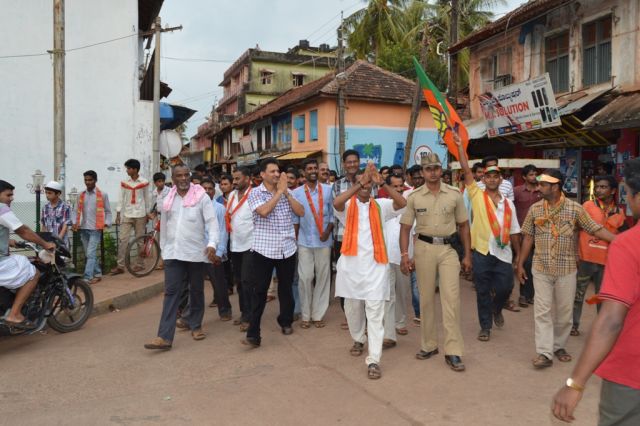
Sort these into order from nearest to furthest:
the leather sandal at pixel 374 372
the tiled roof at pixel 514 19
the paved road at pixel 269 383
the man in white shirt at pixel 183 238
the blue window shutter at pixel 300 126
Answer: the paved road at pixel 269 383, the leather sandal at pixel 374 372, the man in white shirt at pixel 183 238, the tiled roof at pixel 514 19, the blue window shutter at pixel 300 126

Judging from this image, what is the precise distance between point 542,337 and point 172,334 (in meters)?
3.68

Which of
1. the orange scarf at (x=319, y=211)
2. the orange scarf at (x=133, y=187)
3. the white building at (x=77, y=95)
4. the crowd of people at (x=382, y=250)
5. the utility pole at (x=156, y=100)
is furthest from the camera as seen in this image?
the utility pole at (x=156, y=100)

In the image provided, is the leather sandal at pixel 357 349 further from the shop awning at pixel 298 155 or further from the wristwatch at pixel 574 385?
the shop awning at pixel 298 155

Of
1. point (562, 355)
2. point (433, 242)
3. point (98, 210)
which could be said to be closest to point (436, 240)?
point (433, 242)

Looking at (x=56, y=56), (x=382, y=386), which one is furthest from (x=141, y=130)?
(x=382, y=386)

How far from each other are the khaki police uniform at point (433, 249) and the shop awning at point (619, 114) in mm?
6450

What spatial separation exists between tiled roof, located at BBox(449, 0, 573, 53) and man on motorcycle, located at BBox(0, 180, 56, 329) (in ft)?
40.3

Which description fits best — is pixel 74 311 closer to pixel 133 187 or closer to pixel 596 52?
pixel 133 187

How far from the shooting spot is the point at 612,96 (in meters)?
12.0

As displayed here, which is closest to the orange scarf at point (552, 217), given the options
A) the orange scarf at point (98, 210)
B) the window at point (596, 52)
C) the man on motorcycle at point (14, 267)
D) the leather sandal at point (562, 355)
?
the leather sandal at point (562, 355)

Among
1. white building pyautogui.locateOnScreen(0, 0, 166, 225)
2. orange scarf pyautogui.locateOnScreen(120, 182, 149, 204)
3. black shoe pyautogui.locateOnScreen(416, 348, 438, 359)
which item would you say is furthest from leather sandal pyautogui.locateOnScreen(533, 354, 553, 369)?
white building pyautogui.locateOnScreen(0, 0, 166, 225)

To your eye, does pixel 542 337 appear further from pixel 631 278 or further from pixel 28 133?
pixel 28 133

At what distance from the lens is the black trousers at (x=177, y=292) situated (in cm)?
587

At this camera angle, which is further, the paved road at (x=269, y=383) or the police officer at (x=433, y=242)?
the police officer at (x=433, y=242)
